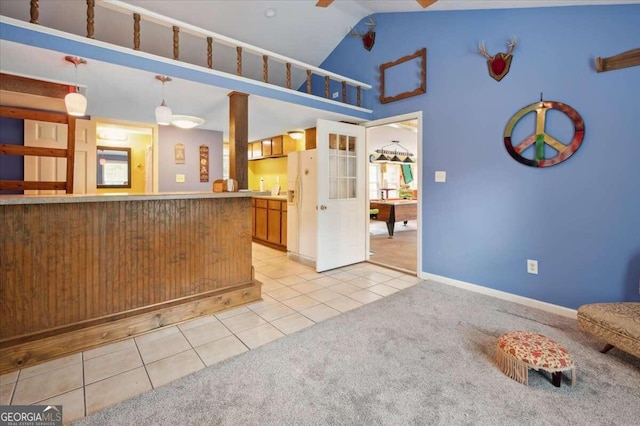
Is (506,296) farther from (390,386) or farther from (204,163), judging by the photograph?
(204,163)

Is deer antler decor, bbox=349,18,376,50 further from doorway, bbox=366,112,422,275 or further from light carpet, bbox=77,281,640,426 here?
light carpet, bbox=77,281,640,426

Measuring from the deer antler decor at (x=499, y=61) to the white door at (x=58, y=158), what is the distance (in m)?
5.02

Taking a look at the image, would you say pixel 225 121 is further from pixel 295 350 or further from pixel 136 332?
pixel 295 350

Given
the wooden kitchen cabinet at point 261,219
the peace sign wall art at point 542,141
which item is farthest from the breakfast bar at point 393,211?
the peace sign wall art at point 542,141

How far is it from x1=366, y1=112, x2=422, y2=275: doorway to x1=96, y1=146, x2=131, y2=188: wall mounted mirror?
5.15 meters

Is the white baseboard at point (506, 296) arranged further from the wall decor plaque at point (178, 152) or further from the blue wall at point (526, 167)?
the wall decor plaque at point (178, 152)

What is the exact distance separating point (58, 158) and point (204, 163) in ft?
6.49

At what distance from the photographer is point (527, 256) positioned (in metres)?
3.04

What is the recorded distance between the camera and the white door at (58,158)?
3.71 meters

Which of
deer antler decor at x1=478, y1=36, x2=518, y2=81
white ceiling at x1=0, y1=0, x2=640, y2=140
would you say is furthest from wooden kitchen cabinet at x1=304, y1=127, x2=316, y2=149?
deer antler decor at x1=478, y1=36, x2=518, y2=81

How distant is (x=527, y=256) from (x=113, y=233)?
3841 millimetres

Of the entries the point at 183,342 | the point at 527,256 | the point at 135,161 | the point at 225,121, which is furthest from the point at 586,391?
the point at 135,161

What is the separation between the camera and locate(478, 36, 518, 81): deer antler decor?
3041 millimetres

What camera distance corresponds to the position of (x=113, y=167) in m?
6.28
